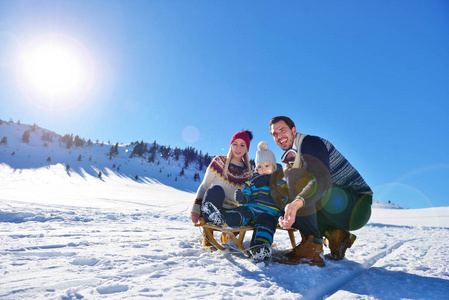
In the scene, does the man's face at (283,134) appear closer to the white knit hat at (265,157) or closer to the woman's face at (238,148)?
the white knit hat at (265,157)

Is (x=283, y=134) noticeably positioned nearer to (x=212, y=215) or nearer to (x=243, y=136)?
(x=243, y=136)

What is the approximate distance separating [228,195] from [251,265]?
129 centimetres

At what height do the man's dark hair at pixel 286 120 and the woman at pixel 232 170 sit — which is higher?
the man's dark hair at pixel 286 120

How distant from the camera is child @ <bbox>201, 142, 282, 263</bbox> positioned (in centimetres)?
219

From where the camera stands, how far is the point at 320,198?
222 cm

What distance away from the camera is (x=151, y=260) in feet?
6.81

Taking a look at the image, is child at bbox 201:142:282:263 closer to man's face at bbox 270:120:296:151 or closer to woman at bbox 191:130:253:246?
man's face at bbox 270:120:296:151

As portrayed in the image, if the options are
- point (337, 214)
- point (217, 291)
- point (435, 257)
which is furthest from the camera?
point (435, 257)

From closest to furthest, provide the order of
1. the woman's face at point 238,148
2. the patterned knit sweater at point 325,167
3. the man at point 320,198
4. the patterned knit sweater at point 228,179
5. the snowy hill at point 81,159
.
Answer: the patterned knit sweater at point 325,167, the man at point 320,198, the patterned knit sweater at point 228,179, the woman's face at point 238,148, the snowy hill at point 81,159

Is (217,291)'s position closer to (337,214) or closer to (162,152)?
(337,214)

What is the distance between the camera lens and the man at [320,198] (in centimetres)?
222

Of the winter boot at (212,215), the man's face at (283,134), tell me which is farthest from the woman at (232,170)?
the man's face at (283,134)

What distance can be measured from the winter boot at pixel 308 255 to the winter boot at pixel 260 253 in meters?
0.24

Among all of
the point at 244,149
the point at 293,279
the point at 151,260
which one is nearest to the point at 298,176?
the point at 293,279
